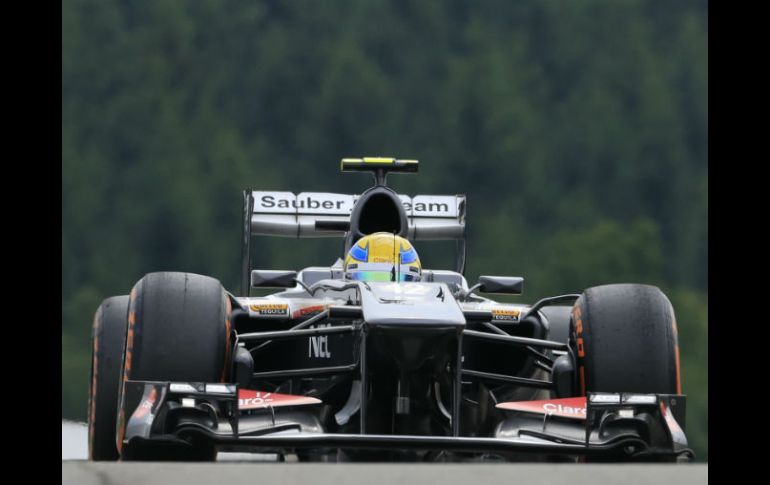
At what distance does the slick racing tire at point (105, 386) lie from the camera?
7598 millimetres

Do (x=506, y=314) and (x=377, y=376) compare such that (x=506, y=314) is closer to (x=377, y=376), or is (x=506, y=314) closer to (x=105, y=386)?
(x=377, y=376)

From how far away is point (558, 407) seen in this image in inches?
255

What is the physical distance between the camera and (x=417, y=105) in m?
43.8

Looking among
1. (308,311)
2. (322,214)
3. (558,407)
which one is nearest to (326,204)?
(322,214)

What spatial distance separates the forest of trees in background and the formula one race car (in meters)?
22.9

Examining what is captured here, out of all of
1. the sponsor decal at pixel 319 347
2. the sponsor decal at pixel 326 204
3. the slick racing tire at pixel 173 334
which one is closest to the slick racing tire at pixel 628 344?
the sponsor decal at pixel 319 347

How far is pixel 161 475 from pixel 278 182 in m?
36.3

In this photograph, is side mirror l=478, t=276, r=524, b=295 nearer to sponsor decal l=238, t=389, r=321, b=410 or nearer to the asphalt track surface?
sponsor decal l=238, t=389, r=321, b=410

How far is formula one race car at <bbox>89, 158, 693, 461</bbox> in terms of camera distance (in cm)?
588

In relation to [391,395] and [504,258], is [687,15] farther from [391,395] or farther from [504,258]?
[391,395]

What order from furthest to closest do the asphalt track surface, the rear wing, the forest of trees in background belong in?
the forest of trees in background < the rear wing < the asphalt track surface

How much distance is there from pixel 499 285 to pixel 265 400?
2869mm

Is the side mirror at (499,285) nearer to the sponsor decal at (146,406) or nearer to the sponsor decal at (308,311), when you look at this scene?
the sponsor decal at (308,311)

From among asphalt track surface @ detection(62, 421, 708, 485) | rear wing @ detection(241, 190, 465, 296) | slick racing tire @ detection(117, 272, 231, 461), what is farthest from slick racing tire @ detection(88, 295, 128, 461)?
asphalt track surface @ detection(62, 421, 708, 485)
